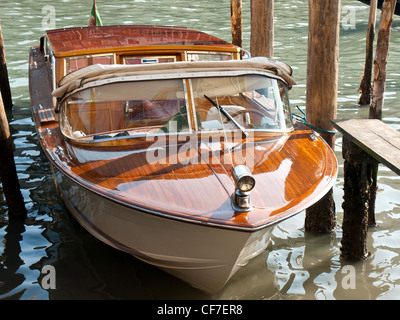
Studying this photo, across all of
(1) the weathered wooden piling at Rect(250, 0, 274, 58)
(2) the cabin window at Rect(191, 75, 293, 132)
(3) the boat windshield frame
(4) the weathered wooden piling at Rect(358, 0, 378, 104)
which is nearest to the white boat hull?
(3) the boat windshield frame

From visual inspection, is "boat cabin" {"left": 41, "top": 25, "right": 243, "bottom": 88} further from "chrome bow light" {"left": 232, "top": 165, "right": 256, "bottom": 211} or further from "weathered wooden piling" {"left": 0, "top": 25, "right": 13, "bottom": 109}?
"chrome bow light" {"left": 232, "top": 165, "right": 256, "bottom": 211}

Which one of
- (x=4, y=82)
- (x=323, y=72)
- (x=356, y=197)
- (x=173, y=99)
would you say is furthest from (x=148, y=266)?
(x=4, y=82)

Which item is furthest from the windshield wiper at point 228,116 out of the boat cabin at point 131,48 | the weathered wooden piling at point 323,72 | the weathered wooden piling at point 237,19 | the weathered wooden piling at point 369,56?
the weathered wooden piling at point 237,19

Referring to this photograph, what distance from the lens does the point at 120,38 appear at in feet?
21.1

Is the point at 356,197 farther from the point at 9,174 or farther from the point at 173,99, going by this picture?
the point at 9,174

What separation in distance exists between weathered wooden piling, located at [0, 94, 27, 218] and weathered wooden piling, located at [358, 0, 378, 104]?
5499 millimetres

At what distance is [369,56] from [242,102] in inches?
170

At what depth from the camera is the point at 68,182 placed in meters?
4.96

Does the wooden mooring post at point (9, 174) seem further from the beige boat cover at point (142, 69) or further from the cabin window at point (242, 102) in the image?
the cabin window at point (242, 102)

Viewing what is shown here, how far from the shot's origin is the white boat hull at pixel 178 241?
401cm

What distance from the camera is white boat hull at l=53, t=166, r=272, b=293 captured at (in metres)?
4.01

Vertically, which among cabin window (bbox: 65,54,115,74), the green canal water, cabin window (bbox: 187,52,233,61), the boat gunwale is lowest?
the green canal water

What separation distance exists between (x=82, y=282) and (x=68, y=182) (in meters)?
0.91
